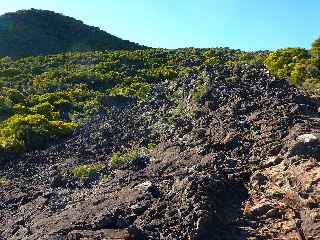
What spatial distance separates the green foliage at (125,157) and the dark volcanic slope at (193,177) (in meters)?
0.39

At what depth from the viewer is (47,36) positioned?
191 ft

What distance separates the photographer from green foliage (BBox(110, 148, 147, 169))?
1892 cm

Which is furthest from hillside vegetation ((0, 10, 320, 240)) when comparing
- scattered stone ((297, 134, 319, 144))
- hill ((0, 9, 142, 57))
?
hill ((0, 9, 142, 57))

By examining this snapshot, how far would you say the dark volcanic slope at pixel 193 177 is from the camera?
13.9 meters

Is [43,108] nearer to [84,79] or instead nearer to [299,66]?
[84,79]

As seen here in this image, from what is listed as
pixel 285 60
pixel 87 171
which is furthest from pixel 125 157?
pixel 285 60

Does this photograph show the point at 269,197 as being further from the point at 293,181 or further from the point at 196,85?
the point at 196,85

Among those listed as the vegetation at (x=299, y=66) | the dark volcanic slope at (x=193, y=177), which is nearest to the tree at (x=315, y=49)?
the vegetation at (x=299, y=66)

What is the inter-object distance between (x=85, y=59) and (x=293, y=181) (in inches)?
1251

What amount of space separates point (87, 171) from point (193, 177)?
14.6 feet

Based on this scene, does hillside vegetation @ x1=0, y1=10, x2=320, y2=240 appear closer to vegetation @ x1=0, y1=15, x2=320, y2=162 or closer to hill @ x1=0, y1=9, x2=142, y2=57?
vegetation @ x1=0, y1=15, x2=320, y2=162

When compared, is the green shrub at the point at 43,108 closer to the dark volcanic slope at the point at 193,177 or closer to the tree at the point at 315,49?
the dark volcanic slope at the point at 193,177

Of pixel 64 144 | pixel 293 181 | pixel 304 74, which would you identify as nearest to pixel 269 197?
pixel 293 181

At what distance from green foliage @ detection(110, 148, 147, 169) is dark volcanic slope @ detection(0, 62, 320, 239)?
39 cm
